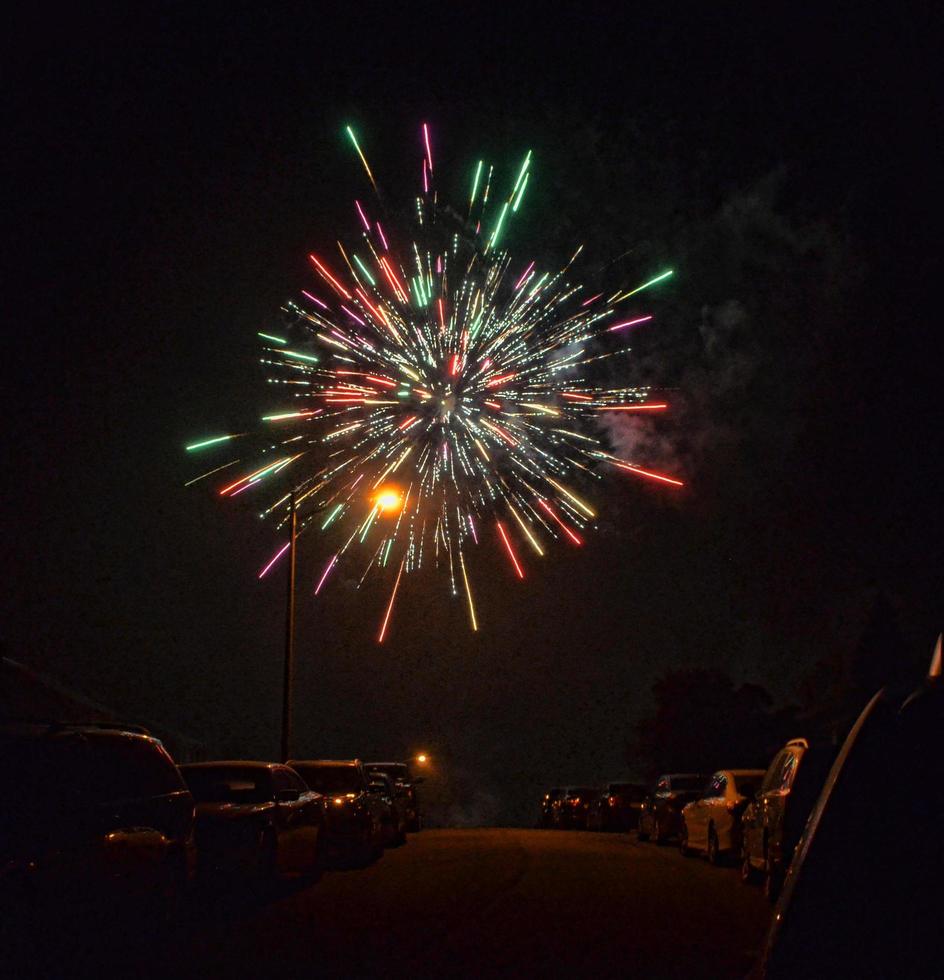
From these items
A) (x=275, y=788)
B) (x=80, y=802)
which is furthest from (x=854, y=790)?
(x=275, y=788)

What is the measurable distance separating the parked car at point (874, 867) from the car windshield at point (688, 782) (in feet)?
83.7

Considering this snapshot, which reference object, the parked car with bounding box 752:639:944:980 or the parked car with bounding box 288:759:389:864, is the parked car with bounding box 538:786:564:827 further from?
the parked car with bounding box 752:639:944:980

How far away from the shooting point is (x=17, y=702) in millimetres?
30359

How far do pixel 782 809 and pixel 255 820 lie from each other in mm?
5596

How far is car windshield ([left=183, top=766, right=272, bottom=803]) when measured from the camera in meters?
15.0

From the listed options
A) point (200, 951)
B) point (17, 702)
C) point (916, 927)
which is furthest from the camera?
point (17, 702)

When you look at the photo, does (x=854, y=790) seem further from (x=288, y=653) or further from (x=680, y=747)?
(x=680, y=747)

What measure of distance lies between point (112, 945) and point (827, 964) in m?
6.07

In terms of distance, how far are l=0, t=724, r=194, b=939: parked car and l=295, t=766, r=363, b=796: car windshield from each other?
12225 mm

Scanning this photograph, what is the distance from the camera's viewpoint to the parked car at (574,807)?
138 ft

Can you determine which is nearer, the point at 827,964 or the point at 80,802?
the point at 827,964

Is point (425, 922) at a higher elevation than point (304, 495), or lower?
lower

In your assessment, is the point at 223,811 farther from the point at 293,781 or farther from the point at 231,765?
the point at 293,781

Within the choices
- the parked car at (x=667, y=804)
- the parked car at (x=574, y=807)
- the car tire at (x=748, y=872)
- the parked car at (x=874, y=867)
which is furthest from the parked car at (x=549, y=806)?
the parked car at (x=874, y=867)
